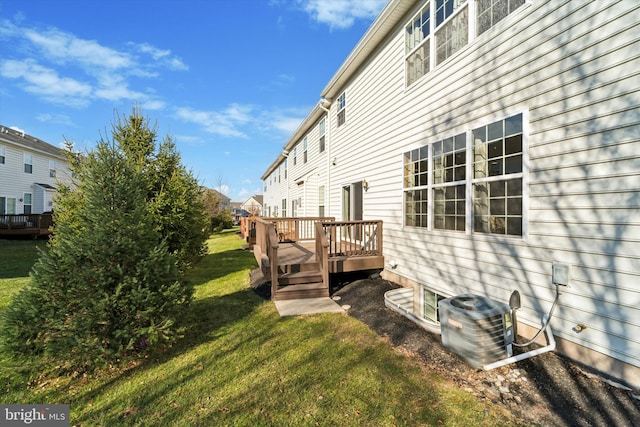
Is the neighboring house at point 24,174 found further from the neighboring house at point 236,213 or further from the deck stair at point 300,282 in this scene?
the neighboring house at point 236,213

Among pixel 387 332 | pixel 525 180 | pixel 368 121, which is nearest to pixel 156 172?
pixel 368 121

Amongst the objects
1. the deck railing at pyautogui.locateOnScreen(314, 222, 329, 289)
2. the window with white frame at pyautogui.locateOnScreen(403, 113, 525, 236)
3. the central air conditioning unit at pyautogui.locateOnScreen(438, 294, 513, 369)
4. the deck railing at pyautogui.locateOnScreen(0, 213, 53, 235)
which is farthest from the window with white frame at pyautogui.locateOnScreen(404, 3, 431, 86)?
the deck railing at pyautogui.locateOnScreen(0, 213, 53, 235)

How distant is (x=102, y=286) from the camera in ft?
10.7

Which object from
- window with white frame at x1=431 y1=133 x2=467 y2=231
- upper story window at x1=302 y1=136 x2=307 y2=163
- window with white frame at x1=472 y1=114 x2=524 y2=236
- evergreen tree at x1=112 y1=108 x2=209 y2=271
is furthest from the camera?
upper story window at x1=302 y1=136 x2=307 y2=163

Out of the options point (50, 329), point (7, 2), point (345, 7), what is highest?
point (345, 7)

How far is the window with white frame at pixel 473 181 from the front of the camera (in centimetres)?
377

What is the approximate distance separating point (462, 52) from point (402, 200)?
292cm

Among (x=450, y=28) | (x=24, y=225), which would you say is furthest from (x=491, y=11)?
(x=24, y=225)

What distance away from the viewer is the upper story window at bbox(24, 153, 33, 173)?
774 inches

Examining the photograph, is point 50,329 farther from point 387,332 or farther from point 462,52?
point 462,52

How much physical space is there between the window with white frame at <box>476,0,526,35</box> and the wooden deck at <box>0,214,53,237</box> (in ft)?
69.3

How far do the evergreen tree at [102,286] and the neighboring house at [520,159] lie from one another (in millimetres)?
4467

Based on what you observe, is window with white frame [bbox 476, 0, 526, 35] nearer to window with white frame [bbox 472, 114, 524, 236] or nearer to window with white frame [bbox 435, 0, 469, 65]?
window with white frame [bbox 435, 0, 469, 65]

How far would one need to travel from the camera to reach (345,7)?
A: 9.23m
